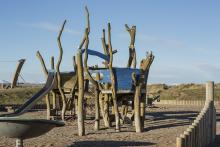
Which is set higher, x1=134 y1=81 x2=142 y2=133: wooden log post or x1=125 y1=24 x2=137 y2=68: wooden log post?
x1=125 y1=24 x2=137 y2=68: wooden log post

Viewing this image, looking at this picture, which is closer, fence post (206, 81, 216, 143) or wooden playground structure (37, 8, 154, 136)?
fence post (206, 81, 216, 143)

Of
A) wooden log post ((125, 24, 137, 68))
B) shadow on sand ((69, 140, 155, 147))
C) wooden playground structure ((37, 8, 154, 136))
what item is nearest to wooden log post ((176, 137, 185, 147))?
shadow on sand ((69, 140, 155, 147))

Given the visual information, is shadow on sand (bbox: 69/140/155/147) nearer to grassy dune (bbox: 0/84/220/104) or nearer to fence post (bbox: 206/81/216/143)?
fence post (bbox: 206/81/216/143)

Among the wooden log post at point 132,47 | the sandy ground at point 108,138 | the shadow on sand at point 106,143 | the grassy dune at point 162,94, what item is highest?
the wooden log post at point 132,47

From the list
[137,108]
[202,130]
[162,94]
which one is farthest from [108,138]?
[162,94]

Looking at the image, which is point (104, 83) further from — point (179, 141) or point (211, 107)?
point (179, 141)

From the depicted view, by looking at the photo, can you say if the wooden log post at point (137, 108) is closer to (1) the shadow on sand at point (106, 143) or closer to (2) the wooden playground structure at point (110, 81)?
(2) the wooden playground structure at point (110, 81)

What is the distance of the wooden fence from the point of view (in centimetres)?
989

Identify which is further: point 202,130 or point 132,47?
point 132,47

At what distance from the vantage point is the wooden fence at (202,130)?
989cm

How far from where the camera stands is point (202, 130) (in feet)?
41.7

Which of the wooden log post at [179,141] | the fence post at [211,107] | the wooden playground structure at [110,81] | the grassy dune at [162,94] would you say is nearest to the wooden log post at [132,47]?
the wooden playground structure at [110,81]

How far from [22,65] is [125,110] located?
270 inches

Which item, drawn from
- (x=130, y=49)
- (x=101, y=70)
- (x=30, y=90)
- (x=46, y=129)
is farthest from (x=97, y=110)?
(x=30, y=90)
